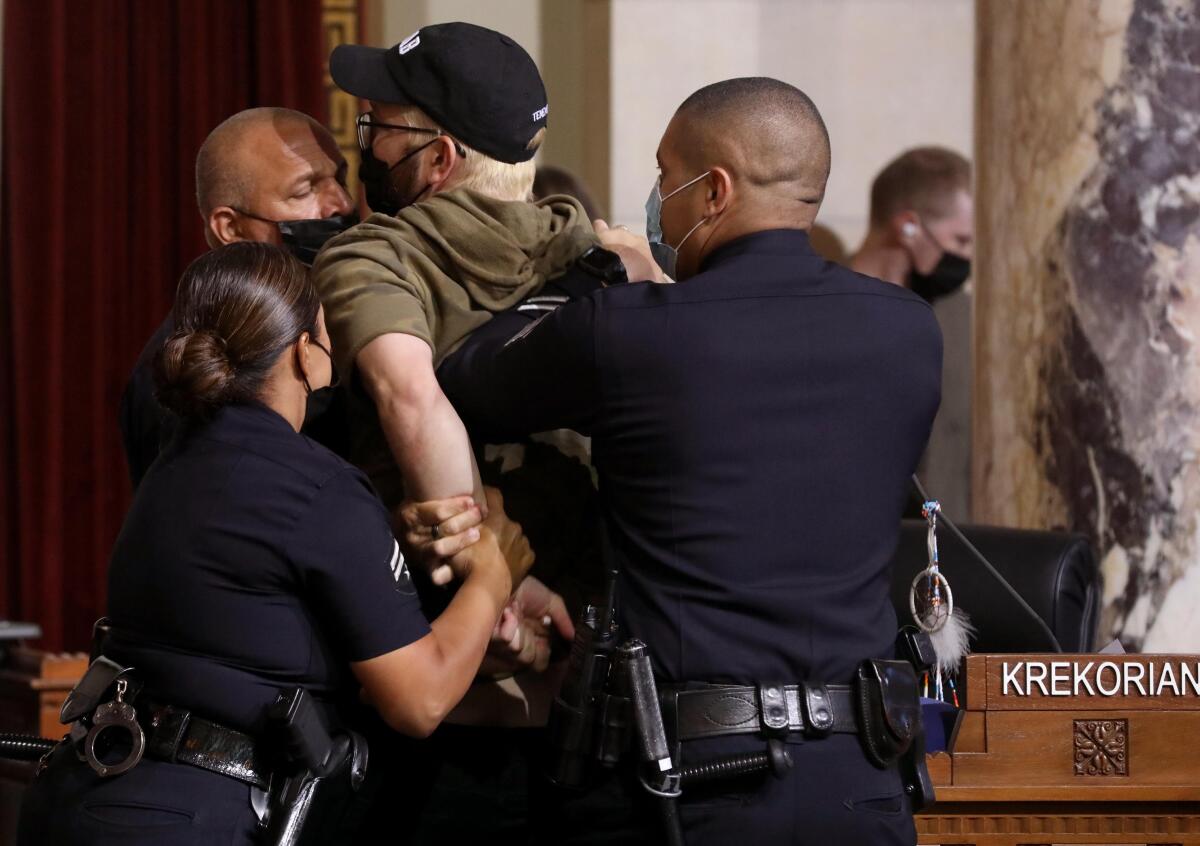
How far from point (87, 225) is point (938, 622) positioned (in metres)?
3.25

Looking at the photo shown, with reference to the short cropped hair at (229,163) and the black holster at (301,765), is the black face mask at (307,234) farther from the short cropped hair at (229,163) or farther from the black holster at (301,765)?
the black holster at (301,765)

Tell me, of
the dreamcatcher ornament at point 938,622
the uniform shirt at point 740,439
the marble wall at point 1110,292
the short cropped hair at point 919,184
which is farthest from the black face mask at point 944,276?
the uniform shirt at point 740,439

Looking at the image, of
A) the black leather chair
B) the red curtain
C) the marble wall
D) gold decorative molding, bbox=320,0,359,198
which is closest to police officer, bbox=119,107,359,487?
the black leather chair

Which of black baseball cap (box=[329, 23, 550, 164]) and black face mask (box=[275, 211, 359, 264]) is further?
black face mask (box=[275, 211, 359, 264])

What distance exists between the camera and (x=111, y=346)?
15.8ft

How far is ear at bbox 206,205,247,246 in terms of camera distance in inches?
93.5

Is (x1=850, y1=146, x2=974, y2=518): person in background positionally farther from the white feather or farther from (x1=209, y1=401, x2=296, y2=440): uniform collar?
(x1=209, y1=401, x2=296, y2=440): uniform collar

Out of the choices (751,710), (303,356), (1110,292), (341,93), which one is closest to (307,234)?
(303,356)

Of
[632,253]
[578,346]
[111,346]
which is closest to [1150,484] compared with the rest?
[632,253]

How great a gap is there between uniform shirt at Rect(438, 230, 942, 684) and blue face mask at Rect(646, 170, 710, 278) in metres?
0.11

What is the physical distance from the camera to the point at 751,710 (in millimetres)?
1776

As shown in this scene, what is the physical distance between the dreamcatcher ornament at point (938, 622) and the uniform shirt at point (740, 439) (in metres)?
0.48

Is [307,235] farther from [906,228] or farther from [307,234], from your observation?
[906,228]

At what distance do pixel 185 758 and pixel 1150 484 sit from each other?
78.5 inches
